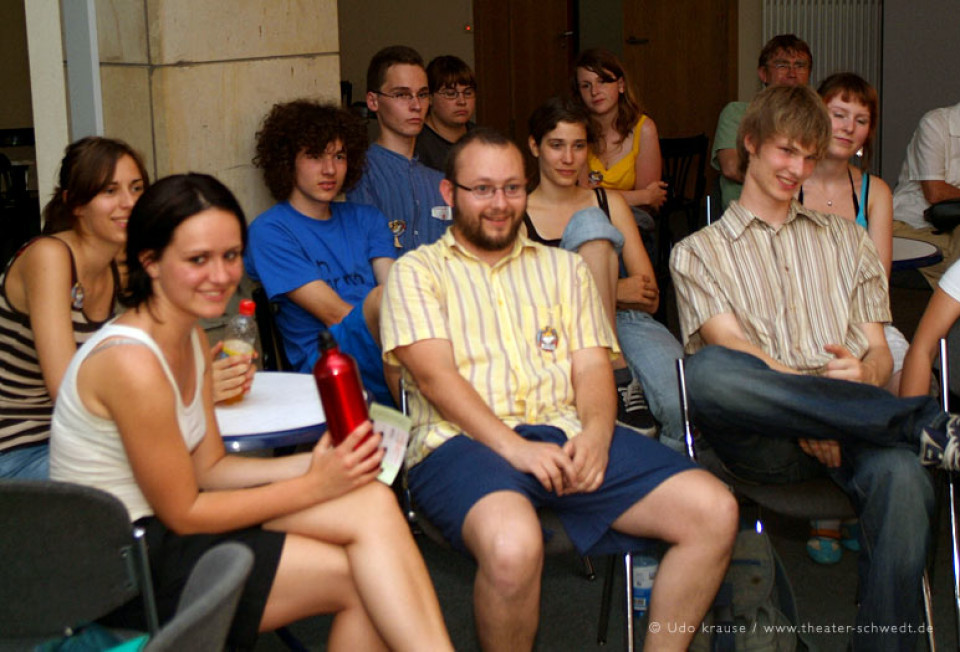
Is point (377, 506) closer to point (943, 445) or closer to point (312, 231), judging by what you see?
point (943, 445)

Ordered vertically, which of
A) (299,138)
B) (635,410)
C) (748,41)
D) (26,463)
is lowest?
(635,410)

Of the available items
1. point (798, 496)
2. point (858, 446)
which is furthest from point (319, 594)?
point (858, 446)

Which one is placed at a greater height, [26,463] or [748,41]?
[748,41]

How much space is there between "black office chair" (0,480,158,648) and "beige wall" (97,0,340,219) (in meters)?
1.98

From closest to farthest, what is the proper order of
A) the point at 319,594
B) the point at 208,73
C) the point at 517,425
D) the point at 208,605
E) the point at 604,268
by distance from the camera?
the point at 208,605 < the point at 319,594 < the point at 517,425 < the point at 604,268 < the point at 208,73

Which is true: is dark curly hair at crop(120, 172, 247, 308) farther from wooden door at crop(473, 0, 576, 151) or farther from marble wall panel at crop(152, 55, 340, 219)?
wooden door at crop(473, 0, 576, 151)

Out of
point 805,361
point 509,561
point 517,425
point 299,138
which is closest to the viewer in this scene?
point 509,561

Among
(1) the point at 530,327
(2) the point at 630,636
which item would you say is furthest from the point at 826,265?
(2) the point at 630,636

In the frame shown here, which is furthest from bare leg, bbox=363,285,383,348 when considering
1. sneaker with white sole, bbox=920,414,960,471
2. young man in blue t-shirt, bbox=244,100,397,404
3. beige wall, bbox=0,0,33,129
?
beige wall, bbox=0,0,33,129

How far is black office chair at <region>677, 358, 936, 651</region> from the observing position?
266 cm

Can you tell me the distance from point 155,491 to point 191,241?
1.52ft

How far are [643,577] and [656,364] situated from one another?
0.67m

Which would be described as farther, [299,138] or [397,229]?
[397,229]

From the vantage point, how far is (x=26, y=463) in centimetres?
252
